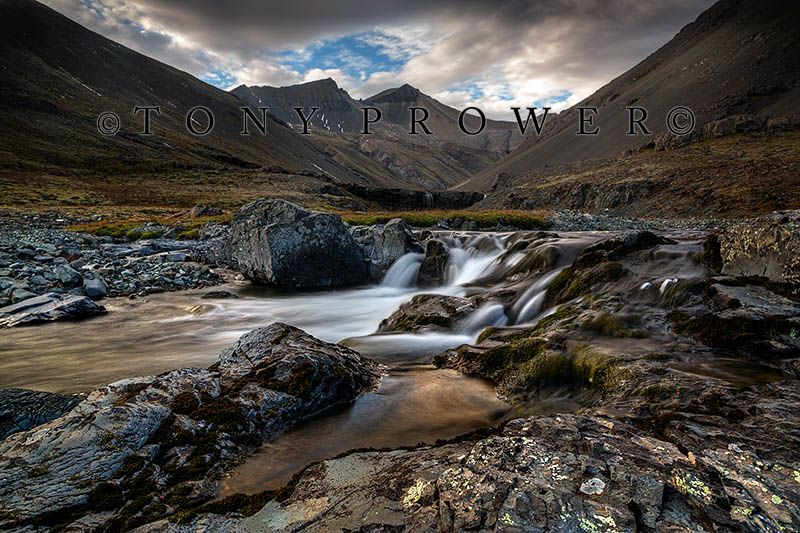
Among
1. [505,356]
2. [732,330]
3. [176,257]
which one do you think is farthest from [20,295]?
[732,330]

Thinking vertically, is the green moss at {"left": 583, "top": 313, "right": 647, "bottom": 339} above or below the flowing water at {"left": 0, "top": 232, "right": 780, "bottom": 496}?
above

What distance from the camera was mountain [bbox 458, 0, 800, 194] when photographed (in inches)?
3812

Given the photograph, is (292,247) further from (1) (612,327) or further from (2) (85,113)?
(2) (85,113)

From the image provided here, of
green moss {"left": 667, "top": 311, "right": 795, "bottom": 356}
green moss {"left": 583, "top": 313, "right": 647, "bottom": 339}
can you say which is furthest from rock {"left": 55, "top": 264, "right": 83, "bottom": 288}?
green moss {"left": 667, "top": 311, "right": 795, "bottom": 356}

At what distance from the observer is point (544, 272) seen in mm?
13586

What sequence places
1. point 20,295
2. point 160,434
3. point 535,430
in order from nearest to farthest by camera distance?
point 535,430, point 160,434, point 20,295

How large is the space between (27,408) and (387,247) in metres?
17.7

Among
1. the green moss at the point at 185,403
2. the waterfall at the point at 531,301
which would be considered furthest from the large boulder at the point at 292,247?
the green moss at the point at 185,403

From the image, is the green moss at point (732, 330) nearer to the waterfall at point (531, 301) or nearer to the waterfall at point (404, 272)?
the waterfall at point (531, 301)

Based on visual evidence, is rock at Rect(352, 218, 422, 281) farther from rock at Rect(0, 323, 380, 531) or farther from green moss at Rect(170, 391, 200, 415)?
green moss at Rect(170, 391, 200, 415)

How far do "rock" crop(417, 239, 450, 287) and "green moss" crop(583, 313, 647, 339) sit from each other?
1247 centimetres

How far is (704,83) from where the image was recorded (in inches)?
4606

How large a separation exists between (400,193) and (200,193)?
49.0m

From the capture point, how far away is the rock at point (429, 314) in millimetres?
10703
